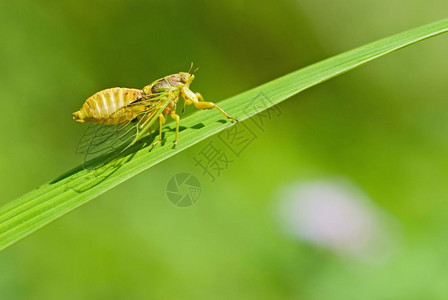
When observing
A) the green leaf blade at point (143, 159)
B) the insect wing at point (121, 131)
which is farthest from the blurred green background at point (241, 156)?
the green leaf blade at point (143, 159)

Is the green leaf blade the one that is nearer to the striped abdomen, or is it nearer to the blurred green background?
the striped abdomen

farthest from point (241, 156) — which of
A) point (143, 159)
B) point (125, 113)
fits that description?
point (143, 159)

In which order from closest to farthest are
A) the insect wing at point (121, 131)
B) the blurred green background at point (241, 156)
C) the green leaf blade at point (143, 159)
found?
the green leaf blade at point (143, 159) < the insect wing at point (121, 131) < the blurred green background at point (241, 156)

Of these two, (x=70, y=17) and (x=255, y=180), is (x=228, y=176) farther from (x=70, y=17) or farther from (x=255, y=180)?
(x=70, y=17)

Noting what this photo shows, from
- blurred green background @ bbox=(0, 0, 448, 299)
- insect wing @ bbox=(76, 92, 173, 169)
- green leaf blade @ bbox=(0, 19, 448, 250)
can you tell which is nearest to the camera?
green leaf blade @ bbox=(0, 19, 448, 250)

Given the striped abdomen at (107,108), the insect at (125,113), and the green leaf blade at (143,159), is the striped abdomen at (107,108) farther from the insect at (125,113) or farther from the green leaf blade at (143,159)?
the green leaf blade at (143,159)

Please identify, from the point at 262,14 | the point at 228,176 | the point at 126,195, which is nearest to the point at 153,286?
the point at 126,195

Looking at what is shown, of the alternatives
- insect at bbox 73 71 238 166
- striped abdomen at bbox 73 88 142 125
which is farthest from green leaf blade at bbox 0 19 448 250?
striped abdomen at bbox 73 88 142 125
